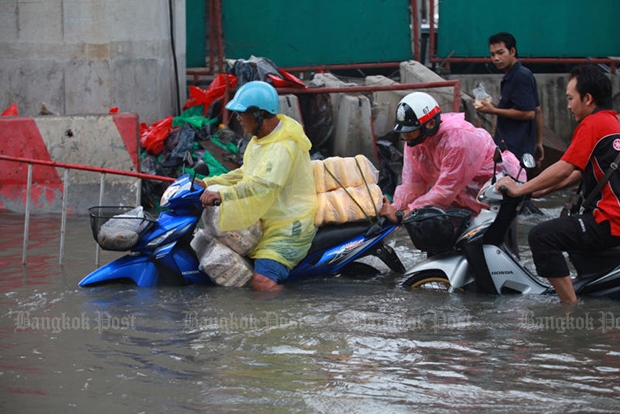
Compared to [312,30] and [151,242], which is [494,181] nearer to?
[151,242]

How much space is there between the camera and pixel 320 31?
1374 cm

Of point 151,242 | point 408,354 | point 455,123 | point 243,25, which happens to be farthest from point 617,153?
point 243,25

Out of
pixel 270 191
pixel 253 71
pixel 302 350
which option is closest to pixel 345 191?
pixel 270 191

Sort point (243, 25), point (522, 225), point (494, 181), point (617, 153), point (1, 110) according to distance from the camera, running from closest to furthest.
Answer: point (617, 153) < point (494, 181) < point (522, 225) < point (1, 110) < point (243, 25)

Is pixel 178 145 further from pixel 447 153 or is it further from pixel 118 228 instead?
pixel 447 153

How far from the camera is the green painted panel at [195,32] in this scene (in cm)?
→ 1337

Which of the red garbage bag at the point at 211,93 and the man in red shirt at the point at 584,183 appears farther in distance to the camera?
the red garbage bag at the point at 211,93

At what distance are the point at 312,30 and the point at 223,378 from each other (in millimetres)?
10272

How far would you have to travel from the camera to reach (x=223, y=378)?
4.13 m

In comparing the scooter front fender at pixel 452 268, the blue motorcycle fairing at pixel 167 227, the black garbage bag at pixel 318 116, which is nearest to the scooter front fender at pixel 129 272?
the blue motorcycle fairing at pixel 167 227

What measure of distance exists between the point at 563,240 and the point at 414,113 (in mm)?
1331

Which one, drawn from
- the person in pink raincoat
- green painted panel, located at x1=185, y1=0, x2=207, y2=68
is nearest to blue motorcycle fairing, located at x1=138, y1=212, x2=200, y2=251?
the person in pink raincoat

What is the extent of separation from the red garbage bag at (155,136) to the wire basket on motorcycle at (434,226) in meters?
5.24

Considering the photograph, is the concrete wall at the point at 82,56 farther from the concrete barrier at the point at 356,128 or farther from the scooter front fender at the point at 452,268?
the scooter front fender at the point at 452,268
